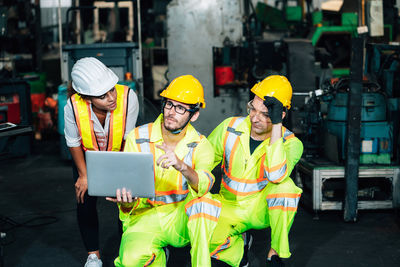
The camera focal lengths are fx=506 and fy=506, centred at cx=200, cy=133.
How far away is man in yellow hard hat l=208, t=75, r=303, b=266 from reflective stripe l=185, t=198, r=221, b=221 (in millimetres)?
317

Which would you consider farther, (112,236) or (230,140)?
(112,236)

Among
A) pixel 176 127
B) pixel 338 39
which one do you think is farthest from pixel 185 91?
pixel 338 39

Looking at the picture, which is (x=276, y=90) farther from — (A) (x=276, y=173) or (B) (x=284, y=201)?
(B) (x=284, y=201)

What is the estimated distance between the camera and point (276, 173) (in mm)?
2816

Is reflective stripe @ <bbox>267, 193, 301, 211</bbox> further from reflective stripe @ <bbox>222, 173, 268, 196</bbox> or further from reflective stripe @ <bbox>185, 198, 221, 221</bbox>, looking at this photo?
reflective stripe @ <bbox>185, 198, 221, 221</bbox>

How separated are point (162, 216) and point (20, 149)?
5180 millimetres

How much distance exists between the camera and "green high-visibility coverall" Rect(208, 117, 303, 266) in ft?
9.44

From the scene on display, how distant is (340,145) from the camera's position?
4520mm

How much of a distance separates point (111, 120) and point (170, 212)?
712mm

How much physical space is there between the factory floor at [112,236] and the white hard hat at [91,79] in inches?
41.7

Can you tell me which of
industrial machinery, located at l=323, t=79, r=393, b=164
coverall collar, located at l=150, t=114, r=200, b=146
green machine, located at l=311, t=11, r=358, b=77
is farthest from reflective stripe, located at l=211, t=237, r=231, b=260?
green machine, located at l=311, t=11, r=358, b=77

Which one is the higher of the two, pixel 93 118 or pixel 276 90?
pixel 276 90

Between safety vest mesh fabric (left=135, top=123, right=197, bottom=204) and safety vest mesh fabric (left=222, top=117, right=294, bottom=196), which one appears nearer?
safety vest mesh fabric (left=135, top=123, right=197, bottom=204)

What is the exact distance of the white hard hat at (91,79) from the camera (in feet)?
9.39
